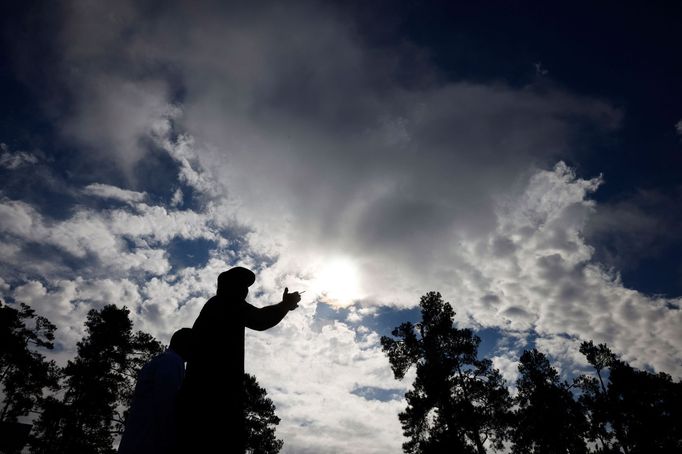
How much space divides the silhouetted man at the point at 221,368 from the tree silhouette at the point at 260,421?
883 inches

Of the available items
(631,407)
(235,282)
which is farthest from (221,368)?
(631,407)

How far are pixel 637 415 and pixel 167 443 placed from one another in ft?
125

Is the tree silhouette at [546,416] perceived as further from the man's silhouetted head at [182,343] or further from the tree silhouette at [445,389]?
the man's silhouetted head at [182,343]

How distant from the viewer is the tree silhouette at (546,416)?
74.4 ft

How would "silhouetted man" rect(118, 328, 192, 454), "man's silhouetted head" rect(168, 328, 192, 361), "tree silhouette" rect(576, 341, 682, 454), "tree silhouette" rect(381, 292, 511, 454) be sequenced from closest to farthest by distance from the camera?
"silhouetted man" rect(118, 328, 192, 454), "man's silhouetted head" rect(168, 328, 192, 361), "tree silhouette" rect(381, 292, 511, 454), "tree silhouette" rect(576, 341, 682, 454)

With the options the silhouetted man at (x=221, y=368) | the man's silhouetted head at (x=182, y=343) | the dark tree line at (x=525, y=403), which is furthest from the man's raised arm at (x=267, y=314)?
the dark tree line at (x=525, y=403)

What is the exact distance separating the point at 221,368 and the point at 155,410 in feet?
1.70

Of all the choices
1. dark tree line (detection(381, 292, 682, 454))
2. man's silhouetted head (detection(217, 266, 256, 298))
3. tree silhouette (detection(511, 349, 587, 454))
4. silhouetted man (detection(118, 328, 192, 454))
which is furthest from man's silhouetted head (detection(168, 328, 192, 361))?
tree silhouette (detection(511, 349, 587, 454))

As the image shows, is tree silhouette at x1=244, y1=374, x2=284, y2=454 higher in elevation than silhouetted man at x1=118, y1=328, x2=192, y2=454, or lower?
higher

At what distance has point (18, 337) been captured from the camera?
1952 centimetres

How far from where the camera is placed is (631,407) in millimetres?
26359

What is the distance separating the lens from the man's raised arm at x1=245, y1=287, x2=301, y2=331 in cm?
306

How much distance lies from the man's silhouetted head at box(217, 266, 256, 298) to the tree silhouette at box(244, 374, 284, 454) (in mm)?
22383

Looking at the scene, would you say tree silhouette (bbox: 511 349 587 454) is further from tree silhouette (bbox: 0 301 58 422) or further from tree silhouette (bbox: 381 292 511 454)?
tree silhouette (bbox: 0 301 58 422)
